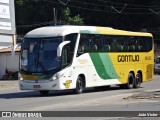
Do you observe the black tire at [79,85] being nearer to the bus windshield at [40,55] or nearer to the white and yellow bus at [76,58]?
the white and yellow bus at [76,58]

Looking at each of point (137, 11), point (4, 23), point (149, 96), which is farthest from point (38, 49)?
point (137, 11)

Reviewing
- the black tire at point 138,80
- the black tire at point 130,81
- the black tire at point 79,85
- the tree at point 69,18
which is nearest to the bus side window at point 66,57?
the black tire at point 79,85

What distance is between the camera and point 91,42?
27422 millimetres

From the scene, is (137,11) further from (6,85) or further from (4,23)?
(6,85)

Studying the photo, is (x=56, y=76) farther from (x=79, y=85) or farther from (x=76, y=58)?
(x=79, y=85)

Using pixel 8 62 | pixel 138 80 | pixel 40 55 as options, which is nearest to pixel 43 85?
pixel 40 55

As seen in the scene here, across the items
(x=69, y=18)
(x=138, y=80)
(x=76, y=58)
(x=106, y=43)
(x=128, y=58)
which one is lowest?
(x=138, y=80)

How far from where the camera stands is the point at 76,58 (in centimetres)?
2592

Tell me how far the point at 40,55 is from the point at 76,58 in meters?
1.91

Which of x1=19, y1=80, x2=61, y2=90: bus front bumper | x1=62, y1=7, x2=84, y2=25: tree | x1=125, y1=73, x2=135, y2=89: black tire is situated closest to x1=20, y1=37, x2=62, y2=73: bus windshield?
x1=19, y1=80, x2=61, y2=90: bus front bumper

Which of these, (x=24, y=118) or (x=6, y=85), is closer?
(x=24, y=118)

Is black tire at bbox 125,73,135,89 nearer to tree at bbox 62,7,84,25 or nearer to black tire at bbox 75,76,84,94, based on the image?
black tire at bbox 75,76,84,94

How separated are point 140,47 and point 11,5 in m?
20.1

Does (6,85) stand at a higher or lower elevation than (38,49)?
lower
